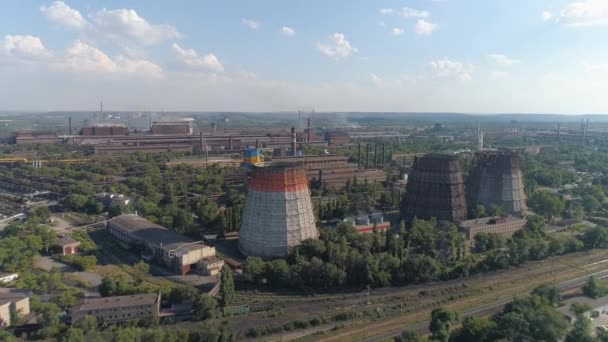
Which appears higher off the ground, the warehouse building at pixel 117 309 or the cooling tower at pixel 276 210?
the cooling tower at pixel 276 210

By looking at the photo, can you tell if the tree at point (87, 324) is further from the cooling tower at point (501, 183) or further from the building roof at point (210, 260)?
the cooling tower at point (501, 183)

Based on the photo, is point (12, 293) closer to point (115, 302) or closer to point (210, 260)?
point (115, 302)

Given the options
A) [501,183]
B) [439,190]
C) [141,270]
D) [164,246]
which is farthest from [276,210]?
[501,183]

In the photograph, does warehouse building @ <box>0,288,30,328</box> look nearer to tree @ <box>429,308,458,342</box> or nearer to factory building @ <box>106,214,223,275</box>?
factory building @ <box>106,214,223,275</box>

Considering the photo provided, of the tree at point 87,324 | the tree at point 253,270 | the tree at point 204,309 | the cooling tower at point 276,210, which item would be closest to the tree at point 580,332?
the tree at point 253,270

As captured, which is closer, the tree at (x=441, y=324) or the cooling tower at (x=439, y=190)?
the tree at (x=441, y=324)
